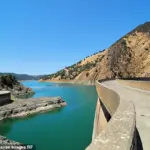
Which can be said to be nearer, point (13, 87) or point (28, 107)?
point (28, 107)

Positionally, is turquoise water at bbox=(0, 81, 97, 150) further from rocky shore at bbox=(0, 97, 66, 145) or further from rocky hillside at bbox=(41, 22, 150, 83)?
rocky hillside at bbox=(41, 22, 150, 83)

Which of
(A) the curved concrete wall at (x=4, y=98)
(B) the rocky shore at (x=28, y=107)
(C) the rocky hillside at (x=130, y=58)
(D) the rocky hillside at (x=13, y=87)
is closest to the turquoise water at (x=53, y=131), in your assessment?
(B) the rocky shore at (x=28, y=107)

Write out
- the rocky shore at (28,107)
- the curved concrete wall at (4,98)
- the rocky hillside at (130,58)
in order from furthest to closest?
the rocky hillside at (130,58) → the curved concrete wall at (4,98) → the rocky shore at (28,107)

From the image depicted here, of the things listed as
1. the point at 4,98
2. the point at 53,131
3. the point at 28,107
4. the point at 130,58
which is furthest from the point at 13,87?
the point at 53,131

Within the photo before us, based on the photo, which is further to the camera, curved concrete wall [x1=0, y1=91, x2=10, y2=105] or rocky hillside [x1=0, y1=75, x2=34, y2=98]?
rocky hillside [x1=0, y1=75, x2=34, y2=98]

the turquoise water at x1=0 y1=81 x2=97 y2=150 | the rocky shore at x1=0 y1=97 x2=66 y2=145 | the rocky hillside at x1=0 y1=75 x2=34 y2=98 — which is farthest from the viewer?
the rocky hillside at x1=0 y1=75 x2=34 y2=98

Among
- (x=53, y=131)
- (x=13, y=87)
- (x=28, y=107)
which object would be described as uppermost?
(x=13, y=87)

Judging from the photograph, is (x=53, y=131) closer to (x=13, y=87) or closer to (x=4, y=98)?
(x=4, y=98)

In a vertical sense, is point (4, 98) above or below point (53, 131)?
above

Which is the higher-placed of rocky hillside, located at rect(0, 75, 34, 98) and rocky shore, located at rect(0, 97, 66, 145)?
rocky hillside, located at rect(0, 75, 34, 98)

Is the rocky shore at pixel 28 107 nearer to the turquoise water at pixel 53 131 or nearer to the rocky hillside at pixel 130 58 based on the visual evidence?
the turquoise water at pixel 53 131

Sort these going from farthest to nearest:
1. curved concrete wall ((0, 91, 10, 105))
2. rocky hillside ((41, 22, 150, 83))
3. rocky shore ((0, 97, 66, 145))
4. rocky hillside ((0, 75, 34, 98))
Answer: rocky hillside ((41, 22, 150, 83)) < rocky hillside ((0, 75, 34, 98)) < curved concrete wall ((0, 91, 10, 105)) < rocky shore ((0, 97, 66, 145))

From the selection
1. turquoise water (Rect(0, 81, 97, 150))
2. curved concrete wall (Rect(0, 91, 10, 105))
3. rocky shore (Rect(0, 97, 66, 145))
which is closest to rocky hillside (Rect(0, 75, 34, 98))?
curved concrete wall (Rect(0, 91, 10, 105))

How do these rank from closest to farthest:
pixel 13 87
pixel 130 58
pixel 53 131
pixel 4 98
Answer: pixel 53 131 → pixel 4 98 → pixel 13 87 → pixel 130 58
